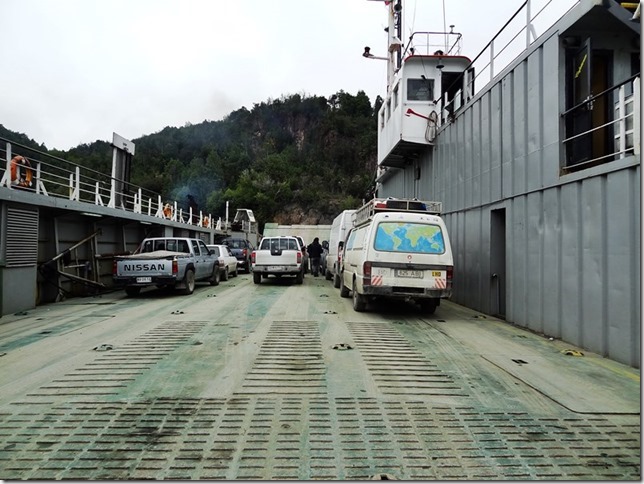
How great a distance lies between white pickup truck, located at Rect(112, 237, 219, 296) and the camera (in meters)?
11.0

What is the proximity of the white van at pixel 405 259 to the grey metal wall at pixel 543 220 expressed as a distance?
1.41m

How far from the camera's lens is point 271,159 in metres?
88.9

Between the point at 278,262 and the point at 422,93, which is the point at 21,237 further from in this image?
the point at 422,93

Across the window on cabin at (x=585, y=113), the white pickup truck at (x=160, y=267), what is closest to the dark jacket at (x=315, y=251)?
the white pickup truck at (x=160, y=267)

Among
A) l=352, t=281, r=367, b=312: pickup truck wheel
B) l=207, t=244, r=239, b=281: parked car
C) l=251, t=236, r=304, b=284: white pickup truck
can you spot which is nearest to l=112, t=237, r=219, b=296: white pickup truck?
l=251, t=236, r=304, b=284: white pickup truck

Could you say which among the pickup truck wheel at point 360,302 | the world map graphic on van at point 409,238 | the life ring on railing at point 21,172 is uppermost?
the life ring on railing at point 21,172

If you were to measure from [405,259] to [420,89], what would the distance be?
8584mm

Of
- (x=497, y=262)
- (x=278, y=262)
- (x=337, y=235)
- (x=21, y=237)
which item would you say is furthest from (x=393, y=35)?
(x=21, y=237)

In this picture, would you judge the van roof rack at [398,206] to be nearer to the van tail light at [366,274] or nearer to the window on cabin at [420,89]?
the van tail light at [366,274]

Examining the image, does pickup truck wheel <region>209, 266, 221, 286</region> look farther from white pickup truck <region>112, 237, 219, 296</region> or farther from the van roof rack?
the van roof rack

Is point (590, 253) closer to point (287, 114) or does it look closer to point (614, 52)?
point (614, 52)

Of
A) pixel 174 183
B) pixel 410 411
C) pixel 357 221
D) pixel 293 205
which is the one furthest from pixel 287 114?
pixel 410 411

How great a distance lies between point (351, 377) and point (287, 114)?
124789 millimetres

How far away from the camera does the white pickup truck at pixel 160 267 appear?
11.0m
